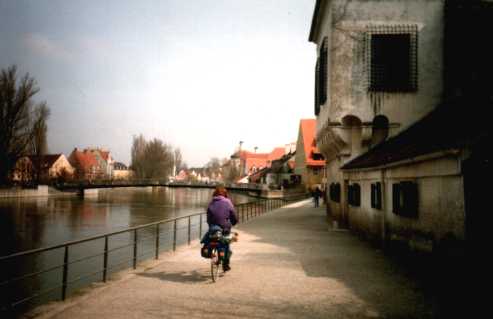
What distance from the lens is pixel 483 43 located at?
13102mm

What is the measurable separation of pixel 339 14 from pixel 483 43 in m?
5.14

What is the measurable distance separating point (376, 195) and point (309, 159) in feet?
135

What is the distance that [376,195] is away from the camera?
40.1ft

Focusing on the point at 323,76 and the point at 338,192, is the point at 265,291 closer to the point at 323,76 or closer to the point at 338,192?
the point at 338,192

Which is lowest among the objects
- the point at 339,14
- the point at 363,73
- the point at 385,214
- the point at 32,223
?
the point at 32,223

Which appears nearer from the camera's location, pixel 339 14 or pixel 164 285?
pixel 164 285

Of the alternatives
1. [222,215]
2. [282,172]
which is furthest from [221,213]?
[282,172]

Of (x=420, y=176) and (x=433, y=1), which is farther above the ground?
(x=433, y=1)

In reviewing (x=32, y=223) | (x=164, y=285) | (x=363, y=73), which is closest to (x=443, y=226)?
(x=164, y=285)

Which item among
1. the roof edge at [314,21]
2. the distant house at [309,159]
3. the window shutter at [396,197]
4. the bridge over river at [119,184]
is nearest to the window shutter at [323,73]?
the roof edge at [314,21]

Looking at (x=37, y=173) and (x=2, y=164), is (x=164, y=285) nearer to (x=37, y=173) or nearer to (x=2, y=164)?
(x=2, y=164)

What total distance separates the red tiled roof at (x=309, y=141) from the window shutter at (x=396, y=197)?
41.3m

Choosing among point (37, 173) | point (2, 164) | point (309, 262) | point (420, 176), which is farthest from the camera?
point (37, 173)

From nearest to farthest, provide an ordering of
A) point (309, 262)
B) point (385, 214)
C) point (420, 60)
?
point (309, 262) → point (385, 214) → point (420, 60)
